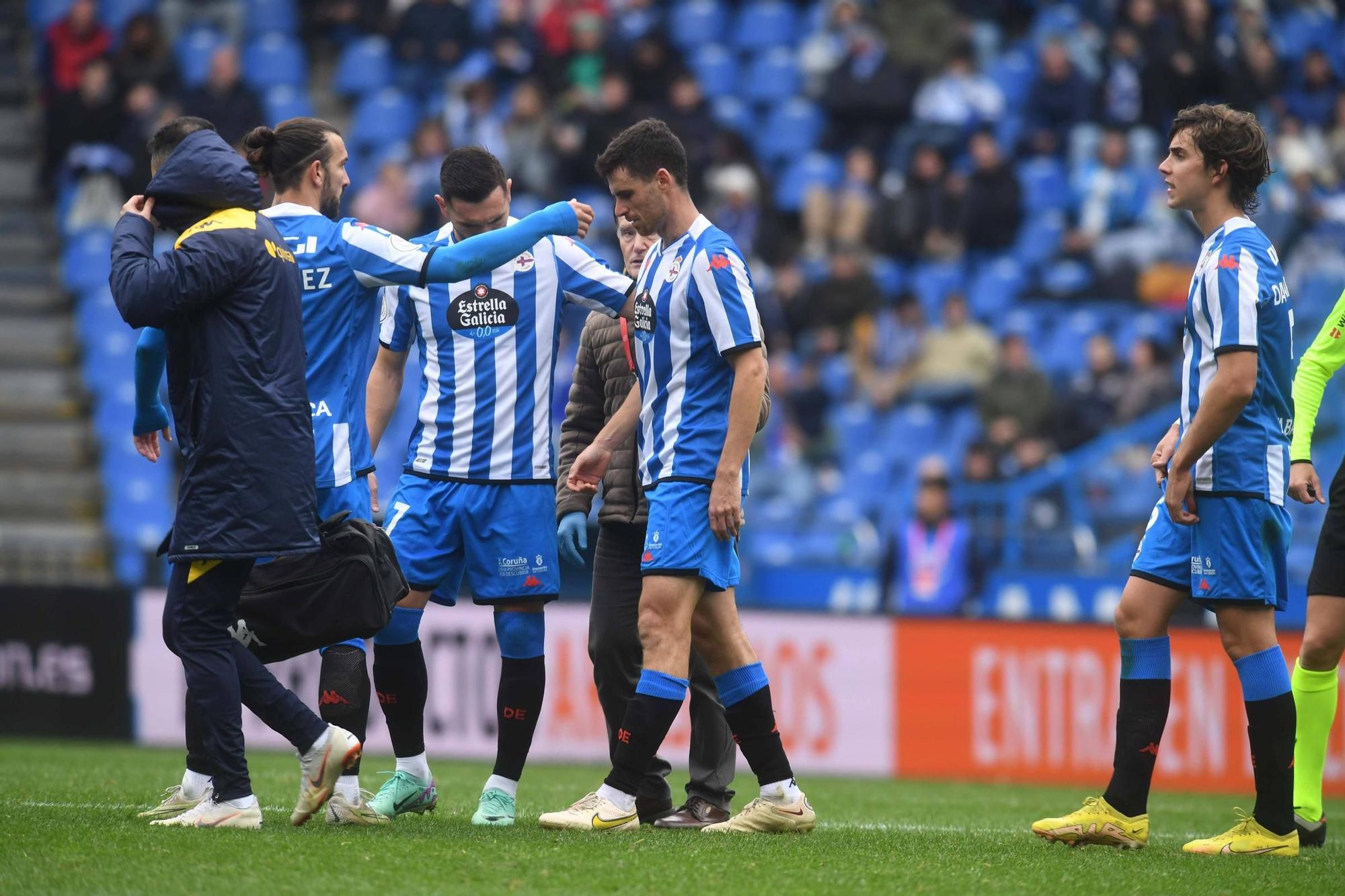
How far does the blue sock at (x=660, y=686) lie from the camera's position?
5.60m

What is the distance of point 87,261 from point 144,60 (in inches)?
89.1

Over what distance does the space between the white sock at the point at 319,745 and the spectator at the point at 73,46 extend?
1311cm

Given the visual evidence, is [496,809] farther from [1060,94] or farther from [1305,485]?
[1060,94]

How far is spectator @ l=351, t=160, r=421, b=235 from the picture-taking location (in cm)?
1560

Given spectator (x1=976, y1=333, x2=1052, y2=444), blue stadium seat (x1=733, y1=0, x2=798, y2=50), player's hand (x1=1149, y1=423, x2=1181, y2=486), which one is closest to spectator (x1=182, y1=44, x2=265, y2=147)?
blue stadium seat (x1=733, y1=0, x2=798, y2=50)

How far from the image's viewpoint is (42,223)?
55.1ft

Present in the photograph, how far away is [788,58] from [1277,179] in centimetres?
553

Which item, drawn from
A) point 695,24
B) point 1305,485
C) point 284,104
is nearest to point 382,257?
point 1305,485

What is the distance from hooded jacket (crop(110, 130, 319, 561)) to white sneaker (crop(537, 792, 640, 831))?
1306 millimetres

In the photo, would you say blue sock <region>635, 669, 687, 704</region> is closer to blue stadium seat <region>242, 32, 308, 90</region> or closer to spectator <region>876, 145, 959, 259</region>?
spectator <region>876, 145, 959, 259</region>

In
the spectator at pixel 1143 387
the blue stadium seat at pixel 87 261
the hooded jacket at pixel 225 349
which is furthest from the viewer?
the blue stadium seat at pixel 87 261

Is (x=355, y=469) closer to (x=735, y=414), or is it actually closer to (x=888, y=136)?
(x=735, y=414)

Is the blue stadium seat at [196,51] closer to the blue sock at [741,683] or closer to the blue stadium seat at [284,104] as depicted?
the blue stadium seat at [284,104]

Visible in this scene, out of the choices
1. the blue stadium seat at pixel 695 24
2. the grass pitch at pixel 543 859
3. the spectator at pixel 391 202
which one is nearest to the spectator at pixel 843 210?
the blue stadium seat at pixel 695 24
